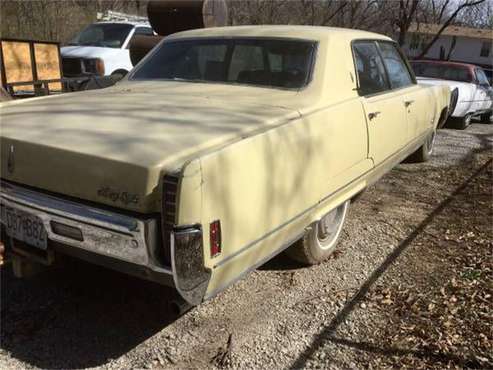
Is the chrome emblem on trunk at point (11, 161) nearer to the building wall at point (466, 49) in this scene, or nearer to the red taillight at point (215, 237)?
the red taillight at point (215, 237)

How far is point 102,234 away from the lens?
2.11m

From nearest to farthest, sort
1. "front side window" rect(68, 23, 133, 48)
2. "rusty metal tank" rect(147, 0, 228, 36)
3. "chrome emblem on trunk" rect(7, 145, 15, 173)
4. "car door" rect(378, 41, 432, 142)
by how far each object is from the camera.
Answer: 1. "chrome emblem on trunk" rect(7, 145, 15, 173)
2. "car door" rect(378, 41, 432, 142)
3. "rusty metal tank" rect(147, 0, 228, 36)
4. "front side window" rect(68, 23, 133, 48)

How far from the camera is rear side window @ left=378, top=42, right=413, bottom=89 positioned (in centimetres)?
448

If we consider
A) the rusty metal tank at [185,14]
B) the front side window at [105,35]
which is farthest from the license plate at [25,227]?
the front side window at [105,35]

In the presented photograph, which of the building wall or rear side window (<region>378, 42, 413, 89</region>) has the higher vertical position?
rear side window (<region>378, 42, 413, 89</region>)

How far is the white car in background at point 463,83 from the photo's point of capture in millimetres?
9156

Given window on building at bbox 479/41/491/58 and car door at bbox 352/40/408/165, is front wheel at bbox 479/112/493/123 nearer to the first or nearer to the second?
car door at bbox 352/40/408/165

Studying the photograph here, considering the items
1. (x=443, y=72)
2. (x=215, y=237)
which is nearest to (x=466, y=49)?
(x=443, y=72)

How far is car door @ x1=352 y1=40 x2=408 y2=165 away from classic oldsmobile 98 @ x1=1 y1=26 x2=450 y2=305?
0.03m

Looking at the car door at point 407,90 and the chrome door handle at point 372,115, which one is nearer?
the chrome door handle at point 372,115

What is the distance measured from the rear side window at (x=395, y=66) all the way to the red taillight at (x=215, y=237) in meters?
2.94

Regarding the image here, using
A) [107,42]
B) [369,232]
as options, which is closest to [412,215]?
[369,232]

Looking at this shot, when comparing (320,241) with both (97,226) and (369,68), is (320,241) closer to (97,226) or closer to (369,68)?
(369,68)

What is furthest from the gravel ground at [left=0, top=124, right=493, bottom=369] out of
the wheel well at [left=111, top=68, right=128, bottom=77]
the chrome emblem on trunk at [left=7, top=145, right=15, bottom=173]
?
the wheel well at [left=111, top=68, right=128, bottom=77]
